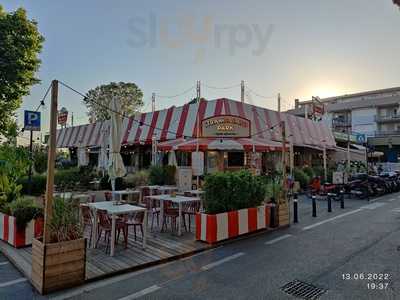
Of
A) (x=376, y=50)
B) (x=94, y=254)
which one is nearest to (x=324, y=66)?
(x=376, y=50)

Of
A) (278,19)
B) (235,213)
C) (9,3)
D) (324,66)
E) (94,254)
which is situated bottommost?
(94,254)

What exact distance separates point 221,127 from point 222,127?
6cm

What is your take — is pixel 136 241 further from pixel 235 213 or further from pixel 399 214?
pixel 399 214

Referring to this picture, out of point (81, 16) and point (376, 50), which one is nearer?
point (376, 50)

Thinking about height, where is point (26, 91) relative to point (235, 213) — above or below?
above

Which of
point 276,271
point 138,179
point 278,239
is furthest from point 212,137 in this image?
point 276,271

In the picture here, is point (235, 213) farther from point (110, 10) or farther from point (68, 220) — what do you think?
point (110, 10)

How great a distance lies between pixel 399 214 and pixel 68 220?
381 inches

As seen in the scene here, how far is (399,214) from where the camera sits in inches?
353

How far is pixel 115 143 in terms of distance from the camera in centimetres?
800

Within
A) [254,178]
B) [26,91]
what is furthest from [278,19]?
[26,91]

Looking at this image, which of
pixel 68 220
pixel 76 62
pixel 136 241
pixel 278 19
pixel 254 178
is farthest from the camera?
pixel 76 62

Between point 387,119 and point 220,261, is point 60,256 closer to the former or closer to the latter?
point 220,261

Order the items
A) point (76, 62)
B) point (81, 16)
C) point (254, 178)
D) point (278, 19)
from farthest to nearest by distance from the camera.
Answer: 1. point (76, 62)
2. point (81, 16)
3. point (278, 19)
4. point (254, 178)
